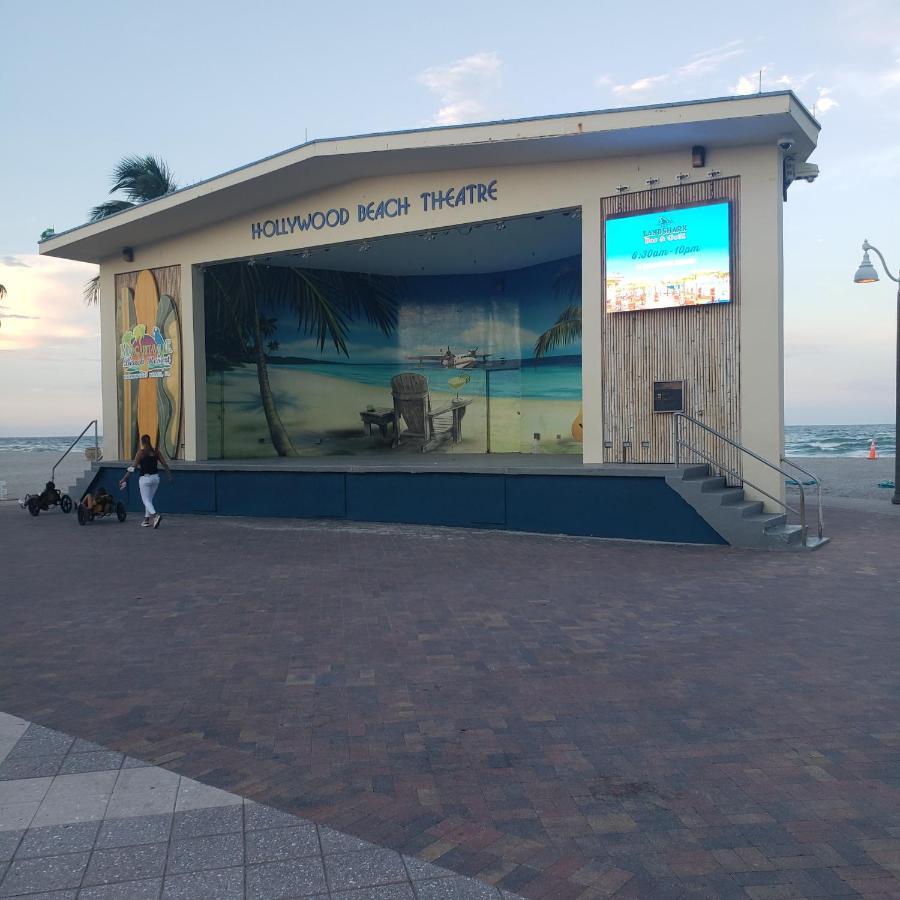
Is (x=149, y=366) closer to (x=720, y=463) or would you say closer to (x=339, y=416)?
(x=339, y=416)

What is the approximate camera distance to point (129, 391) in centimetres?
1911

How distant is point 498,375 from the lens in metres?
20.4

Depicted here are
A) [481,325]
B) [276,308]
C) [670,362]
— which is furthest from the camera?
[481,325]

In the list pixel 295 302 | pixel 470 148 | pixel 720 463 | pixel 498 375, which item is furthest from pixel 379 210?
pixel 720 463

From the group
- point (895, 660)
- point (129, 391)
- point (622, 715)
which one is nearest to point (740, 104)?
point (895, 660)

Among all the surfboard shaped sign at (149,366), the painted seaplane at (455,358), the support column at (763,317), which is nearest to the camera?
the support column at (763,317)

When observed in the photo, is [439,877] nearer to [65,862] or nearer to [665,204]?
[65,862]

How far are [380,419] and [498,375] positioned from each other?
11.1 ft

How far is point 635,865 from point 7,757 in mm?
3331

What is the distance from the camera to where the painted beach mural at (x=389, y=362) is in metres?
19.6

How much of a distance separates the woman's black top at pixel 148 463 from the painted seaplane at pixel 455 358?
8486 mm

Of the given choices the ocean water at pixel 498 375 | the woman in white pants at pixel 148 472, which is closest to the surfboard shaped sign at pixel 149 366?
the ocean water at pixel 498 375

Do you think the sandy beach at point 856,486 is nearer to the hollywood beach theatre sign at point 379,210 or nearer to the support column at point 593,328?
the support column at point 593,328

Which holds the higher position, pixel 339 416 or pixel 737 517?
pixel 339 416
